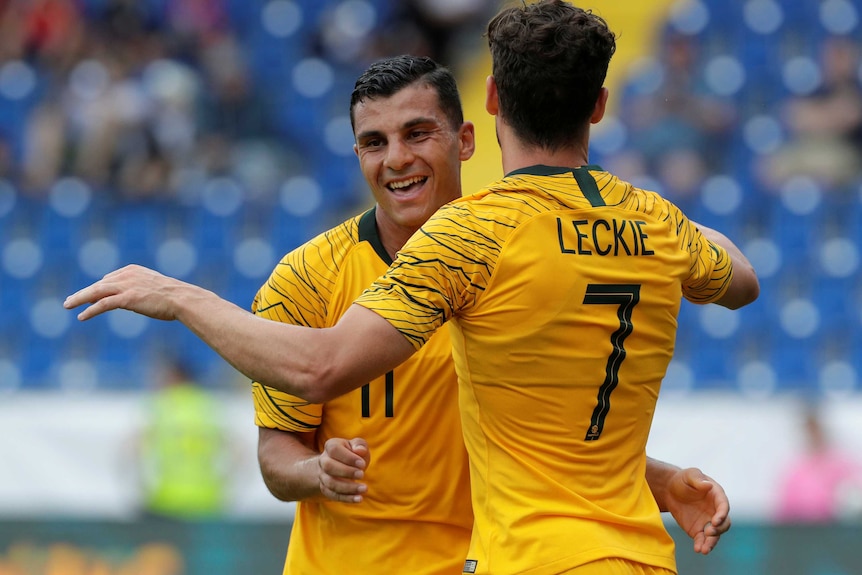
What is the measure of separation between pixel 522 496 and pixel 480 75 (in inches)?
410

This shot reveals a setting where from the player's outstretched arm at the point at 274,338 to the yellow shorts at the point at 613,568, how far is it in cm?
62

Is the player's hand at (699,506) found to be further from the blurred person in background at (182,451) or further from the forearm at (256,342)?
the blurred person in background at (182,451)

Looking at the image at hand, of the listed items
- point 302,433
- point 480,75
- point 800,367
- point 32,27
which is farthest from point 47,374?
point 302,433

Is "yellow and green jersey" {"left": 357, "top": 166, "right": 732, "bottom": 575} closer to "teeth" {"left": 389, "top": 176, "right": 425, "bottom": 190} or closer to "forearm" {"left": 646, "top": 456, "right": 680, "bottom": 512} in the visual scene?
"forearm" {"left": 646, "top": 456, "right": 680, "bottom": 512}

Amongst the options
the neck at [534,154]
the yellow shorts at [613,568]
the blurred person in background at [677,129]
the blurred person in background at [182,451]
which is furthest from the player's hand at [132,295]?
the blurred person in background at [677,129]

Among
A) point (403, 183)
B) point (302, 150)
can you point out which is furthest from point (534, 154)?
point (302, 150)

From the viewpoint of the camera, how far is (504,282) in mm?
2812

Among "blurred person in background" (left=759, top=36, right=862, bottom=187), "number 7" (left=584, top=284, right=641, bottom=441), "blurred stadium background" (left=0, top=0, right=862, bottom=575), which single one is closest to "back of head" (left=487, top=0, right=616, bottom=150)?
"number 7" (left=584, top=284, right=641, bottom=441)

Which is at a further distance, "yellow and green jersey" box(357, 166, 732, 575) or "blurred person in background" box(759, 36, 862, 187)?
"blurred person in background" box(759, 36, 862, 187)

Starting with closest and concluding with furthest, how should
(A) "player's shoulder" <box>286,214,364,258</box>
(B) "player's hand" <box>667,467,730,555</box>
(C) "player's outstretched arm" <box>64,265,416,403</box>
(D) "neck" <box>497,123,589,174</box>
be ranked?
(C) "player's outstretched arm" <box>64,265,416,403</box>, (D) "neck" <box>497,123,589,174</box>, (B) "player's hand" <box>667,467,730,555</box>, (A) "player's shoulder" <box>286,214,364,258</box>

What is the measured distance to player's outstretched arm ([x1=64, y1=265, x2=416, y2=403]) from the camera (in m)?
2.74

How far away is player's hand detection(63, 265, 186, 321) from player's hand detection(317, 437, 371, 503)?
0.48 meters

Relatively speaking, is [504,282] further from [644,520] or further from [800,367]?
[800,367]

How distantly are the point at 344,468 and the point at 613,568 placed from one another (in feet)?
2.13
